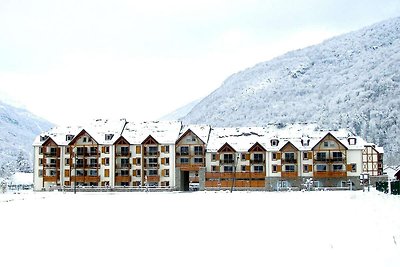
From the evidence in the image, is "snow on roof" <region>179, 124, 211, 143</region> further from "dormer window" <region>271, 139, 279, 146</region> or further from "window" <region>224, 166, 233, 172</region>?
"dormer window" <region>271, 139, 279, 146</region>

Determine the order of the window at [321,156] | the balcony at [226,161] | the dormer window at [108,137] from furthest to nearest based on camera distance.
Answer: the dormer window at [108,137]
the balcony at [226,161]
the window at [321,156]

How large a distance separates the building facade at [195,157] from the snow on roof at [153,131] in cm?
17

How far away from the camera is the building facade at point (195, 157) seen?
283ft

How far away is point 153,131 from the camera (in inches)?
3615

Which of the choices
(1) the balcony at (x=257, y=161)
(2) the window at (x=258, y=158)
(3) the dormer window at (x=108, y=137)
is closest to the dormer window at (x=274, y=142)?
(2) the window at (x=258, y=158)

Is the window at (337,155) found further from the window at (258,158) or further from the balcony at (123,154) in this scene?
the balcony at (123,154)

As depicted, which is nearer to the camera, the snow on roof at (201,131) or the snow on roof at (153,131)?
the snow on roof at (153,131)

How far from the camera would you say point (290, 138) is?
8850cm

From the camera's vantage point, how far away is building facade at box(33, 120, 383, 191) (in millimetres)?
86188
